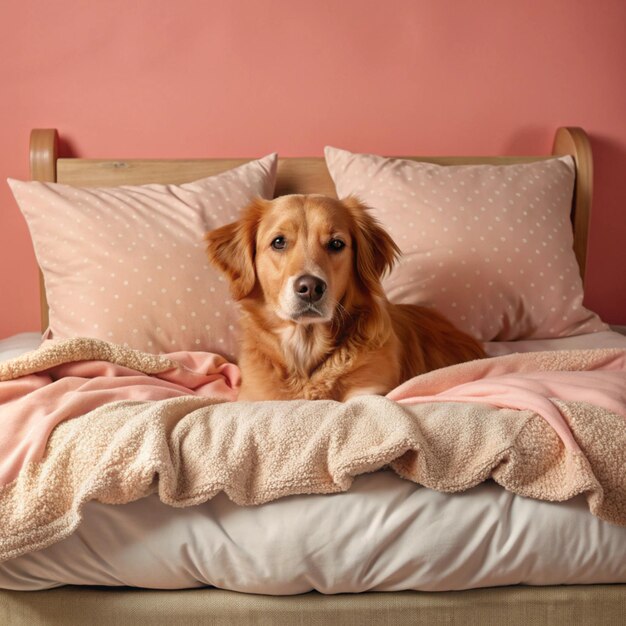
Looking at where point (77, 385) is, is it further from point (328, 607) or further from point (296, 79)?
point (296, 79)

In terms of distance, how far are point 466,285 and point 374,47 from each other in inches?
38.8

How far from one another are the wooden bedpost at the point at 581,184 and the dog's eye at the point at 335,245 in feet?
3.92

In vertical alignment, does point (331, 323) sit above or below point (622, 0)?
below

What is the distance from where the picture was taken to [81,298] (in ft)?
7.54

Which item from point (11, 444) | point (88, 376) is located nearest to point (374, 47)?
point (88, 376)

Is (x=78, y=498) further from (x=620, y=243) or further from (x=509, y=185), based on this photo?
(x=620, y=243)

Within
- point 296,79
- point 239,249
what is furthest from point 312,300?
point 296,79

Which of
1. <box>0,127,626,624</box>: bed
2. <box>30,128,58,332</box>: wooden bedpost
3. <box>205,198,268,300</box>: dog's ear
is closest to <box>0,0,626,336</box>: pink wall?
<box>30,128,58,332</box>: wooden bedpost

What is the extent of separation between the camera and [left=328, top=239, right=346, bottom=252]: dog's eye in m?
1.95

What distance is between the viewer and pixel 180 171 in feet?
9.10

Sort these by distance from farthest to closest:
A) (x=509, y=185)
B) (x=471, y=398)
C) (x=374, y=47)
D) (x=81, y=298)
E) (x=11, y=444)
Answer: (x=374, y=47), (x=509, y=185), (x=81, y=298), (x=471, y=398), (x=11, y=444)

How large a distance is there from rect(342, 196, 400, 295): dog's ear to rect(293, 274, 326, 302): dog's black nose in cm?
20

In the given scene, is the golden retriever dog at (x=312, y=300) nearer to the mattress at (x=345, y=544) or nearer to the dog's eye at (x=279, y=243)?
the dog's eye at (x=279, y=243)

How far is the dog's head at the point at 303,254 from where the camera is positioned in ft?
6.12
